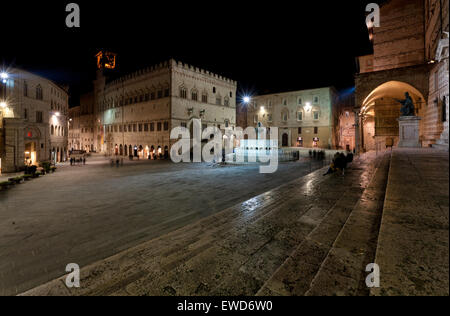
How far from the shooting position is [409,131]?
1758 cm

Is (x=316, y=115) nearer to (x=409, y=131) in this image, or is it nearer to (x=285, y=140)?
(x=285, y=140)

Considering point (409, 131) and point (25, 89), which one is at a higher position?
point (25, 89)

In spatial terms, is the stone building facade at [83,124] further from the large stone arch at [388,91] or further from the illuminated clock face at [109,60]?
the large stone arch at [388,91]

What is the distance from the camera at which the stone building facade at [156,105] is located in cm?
3522

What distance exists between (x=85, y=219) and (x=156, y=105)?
32.0 m

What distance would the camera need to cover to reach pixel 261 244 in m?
4.28

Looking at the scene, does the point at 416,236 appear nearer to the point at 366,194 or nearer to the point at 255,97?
the point at 366,194

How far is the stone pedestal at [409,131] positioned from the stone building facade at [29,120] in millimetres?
36447

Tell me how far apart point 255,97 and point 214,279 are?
50.0 m

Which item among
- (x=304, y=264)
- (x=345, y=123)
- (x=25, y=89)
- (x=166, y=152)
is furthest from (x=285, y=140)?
(x=304, y=264)

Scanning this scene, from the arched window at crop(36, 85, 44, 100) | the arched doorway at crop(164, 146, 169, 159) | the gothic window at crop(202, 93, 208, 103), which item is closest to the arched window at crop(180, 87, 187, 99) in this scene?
the gothic window at crop(202, 93, 208, 103)

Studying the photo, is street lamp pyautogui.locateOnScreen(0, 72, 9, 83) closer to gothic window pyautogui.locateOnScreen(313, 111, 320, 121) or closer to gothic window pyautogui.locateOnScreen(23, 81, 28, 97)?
gothic window pyautogui.locateOnScreen(23, 81, 28, 97)

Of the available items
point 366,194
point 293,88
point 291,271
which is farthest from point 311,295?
point 293,88

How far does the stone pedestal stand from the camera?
56.6ft
